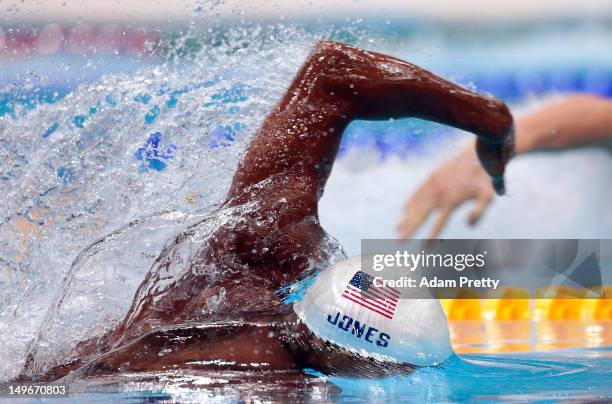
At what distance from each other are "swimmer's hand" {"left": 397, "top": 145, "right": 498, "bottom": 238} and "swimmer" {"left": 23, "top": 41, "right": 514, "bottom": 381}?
8.89ft

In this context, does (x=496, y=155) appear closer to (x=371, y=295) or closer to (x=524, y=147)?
(x=371, y=295)

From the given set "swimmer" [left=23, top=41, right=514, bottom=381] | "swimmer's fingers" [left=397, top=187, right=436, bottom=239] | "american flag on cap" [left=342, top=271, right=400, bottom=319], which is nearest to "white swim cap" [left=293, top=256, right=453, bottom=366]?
"american flag on cap" [left=342, top=271, right=400, bottom=319]

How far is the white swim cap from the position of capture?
4.72 ft

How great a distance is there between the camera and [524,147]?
16.4 feet

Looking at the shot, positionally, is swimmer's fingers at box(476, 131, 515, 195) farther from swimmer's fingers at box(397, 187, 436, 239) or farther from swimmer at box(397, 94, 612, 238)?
swimmer at box(397, 94, 612, 238)

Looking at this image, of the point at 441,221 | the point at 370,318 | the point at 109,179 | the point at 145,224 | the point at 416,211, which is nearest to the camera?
the point at 370,318

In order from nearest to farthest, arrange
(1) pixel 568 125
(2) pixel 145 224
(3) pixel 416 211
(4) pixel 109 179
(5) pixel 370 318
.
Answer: (5) pixel 370 318 → (2) pixel 145 224 → (4) pixel 109 179 → (3) pixel 416 211 → (1) pixel 568 125

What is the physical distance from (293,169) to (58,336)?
639mm

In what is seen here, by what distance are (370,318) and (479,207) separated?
3.33 meters

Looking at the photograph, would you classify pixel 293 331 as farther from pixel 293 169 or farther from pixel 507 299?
pixel 507 299

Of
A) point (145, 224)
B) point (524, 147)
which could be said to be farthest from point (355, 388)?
point (524, 147)

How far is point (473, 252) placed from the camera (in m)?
4.57

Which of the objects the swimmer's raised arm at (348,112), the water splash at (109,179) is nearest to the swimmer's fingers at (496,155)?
the swimmer's raised arm at (348,112)

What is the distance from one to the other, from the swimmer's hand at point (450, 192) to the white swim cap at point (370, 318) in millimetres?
2986
